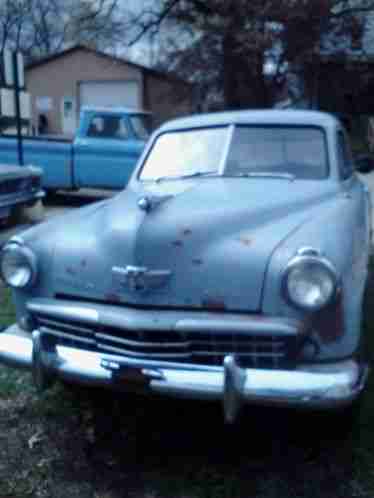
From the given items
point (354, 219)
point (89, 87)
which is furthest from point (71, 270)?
point (89, 87)

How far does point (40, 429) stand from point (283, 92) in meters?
17.0

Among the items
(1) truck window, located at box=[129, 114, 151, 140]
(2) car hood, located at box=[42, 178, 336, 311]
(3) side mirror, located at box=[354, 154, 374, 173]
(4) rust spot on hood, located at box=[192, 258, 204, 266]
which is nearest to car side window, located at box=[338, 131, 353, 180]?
(3) side mirror, located at box=[354, 154, 374, 173]

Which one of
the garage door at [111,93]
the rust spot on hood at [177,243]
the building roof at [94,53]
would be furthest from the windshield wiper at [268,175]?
the garage door at [111,93]

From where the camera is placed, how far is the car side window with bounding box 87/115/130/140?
10273 millimetres

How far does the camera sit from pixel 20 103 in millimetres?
9117

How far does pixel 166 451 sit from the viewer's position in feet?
10.1

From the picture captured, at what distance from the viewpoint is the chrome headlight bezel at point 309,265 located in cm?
254

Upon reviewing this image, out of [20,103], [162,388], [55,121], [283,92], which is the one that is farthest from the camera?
[55,121]

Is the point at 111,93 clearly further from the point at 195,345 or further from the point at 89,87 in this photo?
the point at 195,345

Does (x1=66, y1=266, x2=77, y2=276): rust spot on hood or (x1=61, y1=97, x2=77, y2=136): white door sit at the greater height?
(x1=61, y1=97, x2=77, y2=136): white door

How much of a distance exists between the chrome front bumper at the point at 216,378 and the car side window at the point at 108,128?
7807 millimetres

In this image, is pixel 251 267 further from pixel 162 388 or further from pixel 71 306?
pixel 71 306

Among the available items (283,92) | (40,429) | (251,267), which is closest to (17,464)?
(40,429)

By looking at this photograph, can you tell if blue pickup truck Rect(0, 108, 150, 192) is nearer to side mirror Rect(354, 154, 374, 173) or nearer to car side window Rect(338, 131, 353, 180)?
side mirror Rect(354, 154, 374, 173)
